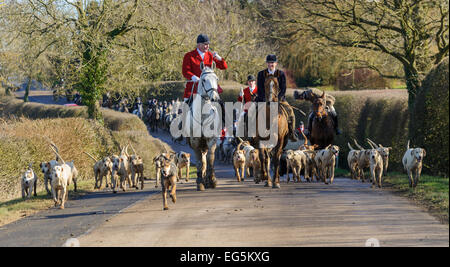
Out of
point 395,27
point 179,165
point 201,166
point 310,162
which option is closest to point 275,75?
point 201,166

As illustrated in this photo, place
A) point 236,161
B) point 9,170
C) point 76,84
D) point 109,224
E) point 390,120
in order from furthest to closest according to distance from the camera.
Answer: point 76,84 → point 390,120 → point 236,161 → point 9,170 → point 109,224

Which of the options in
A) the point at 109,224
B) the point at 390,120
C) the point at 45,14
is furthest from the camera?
the point at 45,14

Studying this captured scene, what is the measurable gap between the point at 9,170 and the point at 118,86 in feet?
40.5

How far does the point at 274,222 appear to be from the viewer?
10.1 metres

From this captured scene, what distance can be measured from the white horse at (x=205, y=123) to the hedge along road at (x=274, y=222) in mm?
988

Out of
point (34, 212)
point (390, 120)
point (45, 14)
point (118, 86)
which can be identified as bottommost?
point (34, 212)

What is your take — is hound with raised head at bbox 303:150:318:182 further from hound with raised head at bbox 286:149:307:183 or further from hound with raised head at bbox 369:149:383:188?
hound with raised head at bbox 369:149:383:188

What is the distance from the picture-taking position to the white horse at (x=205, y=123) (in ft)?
46.6

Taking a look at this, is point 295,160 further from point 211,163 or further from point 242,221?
→ point 242,221

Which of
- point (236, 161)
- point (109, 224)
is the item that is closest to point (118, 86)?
point (236, 161)

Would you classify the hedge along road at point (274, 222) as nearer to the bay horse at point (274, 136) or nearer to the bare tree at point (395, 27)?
the bay horse at point (274, 136)

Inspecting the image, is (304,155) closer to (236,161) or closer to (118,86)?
(236,161)

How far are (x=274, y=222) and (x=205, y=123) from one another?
4965 mm

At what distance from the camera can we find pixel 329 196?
44.0ft
